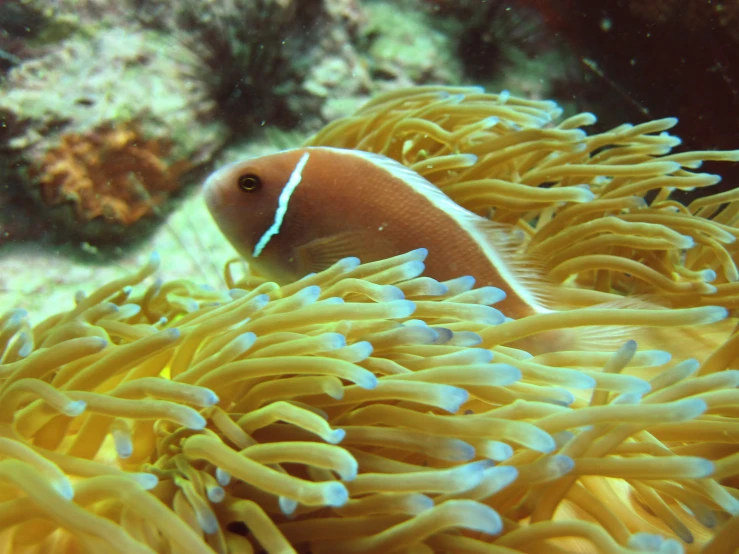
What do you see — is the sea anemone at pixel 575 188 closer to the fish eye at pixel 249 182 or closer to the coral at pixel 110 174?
the fish eye at pixel 249 182

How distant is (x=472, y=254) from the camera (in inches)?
55.7

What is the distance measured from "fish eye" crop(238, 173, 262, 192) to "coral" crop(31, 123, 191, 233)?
112 centimetres

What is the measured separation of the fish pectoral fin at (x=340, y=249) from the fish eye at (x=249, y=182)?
212 millimetres

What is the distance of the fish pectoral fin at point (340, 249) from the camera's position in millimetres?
1521

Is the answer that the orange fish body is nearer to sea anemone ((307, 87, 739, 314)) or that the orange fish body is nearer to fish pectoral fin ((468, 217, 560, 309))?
fish pectoral fin ((468, 217, 560, 309))

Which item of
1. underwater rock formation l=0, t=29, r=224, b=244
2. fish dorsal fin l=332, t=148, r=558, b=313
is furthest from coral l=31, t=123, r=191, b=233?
fish dorsal fin l=332, t=148, r=558, b=313

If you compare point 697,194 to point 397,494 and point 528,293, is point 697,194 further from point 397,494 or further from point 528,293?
point 397,494

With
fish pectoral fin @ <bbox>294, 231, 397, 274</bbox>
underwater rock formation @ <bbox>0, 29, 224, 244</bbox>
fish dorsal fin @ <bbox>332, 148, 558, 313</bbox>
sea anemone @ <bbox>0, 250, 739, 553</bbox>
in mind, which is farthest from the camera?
underwater rock formation @ <bbox>0, 29, 224, 244</bbox>

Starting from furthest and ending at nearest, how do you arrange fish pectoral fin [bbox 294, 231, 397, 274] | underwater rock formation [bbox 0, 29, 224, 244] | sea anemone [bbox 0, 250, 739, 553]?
underwater rock formation [bbox 0, 29, 224, 244] < fish pectoral fin [bbox 294, 231, 397, 274] < sea anemone [bbox 0, 250, 739, 553]

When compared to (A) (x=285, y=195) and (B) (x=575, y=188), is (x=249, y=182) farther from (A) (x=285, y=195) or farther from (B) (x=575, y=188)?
(B) (x=575, y=188)

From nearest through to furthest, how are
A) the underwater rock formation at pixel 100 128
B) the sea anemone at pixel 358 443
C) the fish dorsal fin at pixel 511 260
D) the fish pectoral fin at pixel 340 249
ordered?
the sea anemone at pixel 358 443, the fish dorsal fin at pixel 511 260, the fish pectoral fin at pixel 340 249, the underwater rock formation at pixel 100 128

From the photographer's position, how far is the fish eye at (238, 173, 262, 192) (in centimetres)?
160

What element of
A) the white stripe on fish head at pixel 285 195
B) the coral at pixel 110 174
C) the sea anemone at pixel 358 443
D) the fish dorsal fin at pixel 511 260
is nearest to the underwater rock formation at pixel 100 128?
the coral at pixel 110 174

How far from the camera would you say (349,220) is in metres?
1.54
